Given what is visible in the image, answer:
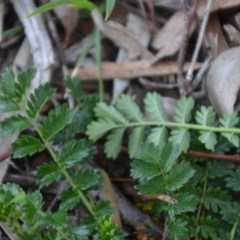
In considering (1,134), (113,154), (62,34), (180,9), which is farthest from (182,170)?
(62,34)

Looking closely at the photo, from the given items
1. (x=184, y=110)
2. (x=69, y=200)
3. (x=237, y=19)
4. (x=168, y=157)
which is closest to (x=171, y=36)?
(x=237, y=19)

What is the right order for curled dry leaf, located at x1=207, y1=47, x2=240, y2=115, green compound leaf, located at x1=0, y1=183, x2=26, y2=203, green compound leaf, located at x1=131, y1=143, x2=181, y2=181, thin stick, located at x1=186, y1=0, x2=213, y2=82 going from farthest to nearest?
thin stick, located at x1=186, y1=0, x2=213, y2=82 < curled dry leaf, located at x1=207, y1=47, x2=240, y2=115 < green compound leaf, located at x1=131, y1=143, x2=181, y2=181 < green compound leaf, located at x1=0, y1=183, x2=26, y2=203

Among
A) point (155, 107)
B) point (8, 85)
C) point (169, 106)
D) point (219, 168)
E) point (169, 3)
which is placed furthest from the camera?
point (169, 3)

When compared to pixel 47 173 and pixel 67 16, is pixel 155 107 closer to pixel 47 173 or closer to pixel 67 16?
pixel 47 173

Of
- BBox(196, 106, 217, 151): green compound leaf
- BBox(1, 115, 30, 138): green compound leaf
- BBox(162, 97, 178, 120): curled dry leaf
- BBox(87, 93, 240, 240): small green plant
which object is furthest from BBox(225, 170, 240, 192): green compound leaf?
BBox(1, 115, 30, 138): green compound leaf

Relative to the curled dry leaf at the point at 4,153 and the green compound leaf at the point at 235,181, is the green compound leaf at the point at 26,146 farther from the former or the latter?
Answer: the green compound leaf at the point at 235,181

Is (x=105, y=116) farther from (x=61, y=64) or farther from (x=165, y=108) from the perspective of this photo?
(x=61, y=64)

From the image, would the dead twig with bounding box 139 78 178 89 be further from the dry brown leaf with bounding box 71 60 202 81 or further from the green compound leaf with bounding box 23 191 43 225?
the green compound leaf with bounding box 23 191 43 225
